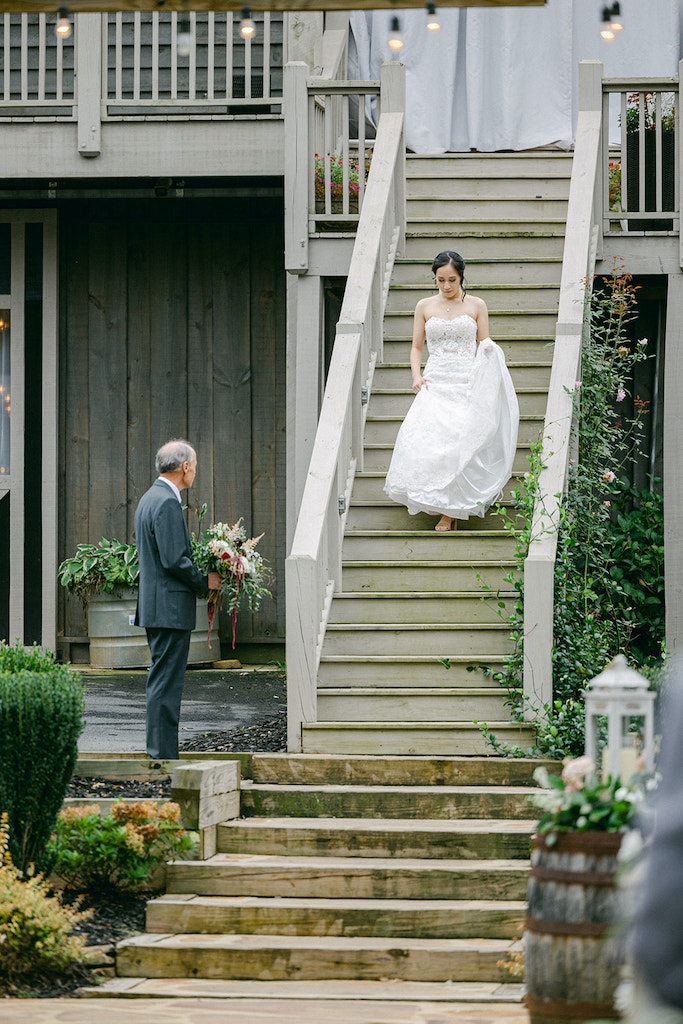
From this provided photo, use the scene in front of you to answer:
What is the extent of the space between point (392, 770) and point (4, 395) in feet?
17.8

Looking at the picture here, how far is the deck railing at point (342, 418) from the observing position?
271 inches

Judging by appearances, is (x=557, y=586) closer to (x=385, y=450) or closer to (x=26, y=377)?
(x=385, y=450)

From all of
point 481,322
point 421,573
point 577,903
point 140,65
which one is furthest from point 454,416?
point 577,903

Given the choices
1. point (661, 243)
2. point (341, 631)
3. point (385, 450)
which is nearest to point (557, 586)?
point (341, 631)

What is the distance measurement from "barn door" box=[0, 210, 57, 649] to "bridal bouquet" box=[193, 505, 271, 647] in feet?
3.80

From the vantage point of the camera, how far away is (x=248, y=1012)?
4812mm

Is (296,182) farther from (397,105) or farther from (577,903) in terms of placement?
(577,903)

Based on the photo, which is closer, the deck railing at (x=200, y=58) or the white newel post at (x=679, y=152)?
the white newel post at (x=679, y=152)

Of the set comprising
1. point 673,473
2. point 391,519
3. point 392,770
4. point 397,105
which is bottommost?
point 392,770

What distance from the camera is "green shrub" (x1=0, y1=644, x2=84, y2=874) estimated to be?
556cm

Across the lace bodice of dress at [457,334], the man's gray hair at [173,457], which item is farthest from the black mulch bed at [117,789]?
the lace bodice of dress at [457,334]

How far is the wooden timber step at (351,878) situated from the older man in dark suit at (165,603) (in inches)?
34.9

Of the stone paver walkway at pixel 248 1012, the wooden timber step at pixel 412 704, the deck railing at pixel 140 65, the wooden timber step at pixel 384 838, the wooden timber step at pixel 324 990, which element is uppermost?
the deck railing at pixel 140 65

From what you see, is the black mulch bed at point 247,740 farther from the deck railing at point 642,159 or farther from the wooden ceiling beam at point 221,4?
the deck railing at point 642,159
